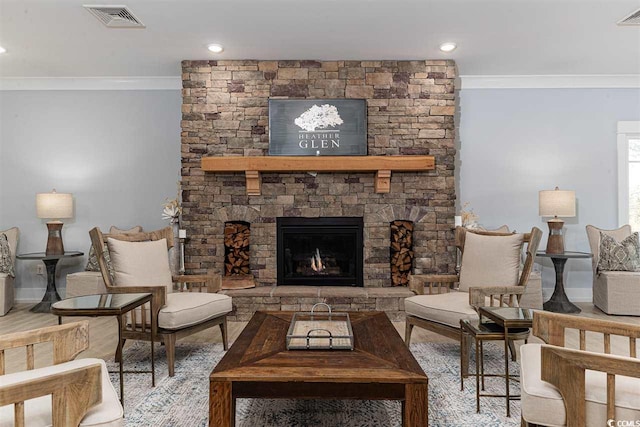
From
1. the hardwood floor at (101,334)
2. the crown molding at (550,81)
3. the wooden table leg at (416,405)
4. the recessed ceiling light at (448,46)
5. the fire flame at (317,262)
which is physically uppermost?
the recessed ceiling light at (448,46)

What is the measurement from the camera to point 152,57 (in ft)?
15.3

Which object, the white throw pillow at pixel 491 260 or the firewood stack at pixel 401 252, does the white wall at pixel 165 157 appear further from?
the white throw pillow at pixel 491 260

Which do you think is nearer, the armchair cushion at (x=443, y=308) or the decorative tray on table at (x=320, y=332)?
the decorative tray on table at (x=320, y=332)

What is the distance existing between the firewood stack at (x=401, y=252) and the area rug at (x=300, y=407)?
1795 mm

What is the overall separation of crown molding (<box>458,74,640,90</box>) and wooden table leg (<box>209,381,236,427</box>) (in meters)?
4.63

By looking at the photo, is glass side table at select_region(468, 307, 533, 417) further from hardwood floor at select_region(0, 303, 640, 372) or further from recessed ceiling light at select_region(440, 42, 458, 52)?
recessed ceiling light at select_region(440, 42, 458, 52)

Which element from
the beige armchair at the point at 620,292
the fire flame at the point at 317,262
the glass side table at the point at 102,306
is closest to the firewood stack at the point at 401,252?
the fire flame at the point at 317,262

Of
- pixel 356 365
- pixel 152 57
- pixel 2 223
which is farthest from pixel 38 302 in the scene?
pixel 356 365

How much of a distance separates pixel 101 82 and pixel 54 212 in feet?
5.40

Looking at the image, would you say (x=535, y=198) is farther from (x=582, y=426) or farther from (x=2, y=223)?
(x=2, y=223)

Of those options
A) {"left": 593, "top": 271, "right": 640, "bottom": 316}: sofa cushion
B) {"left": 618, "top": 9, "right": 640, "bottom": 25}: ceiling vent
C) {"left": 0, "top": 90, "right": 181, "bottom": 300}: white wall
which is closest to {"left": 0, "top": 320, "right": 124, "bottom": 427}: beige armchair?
{"left": 0, "top": 90, "right": 181, "bottom": 300}: white wall

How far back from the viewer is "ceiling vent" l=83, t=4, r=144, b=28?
348cm

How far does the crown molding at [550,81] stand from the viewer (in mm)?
5301

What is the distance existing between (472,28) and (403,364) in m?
3.19
